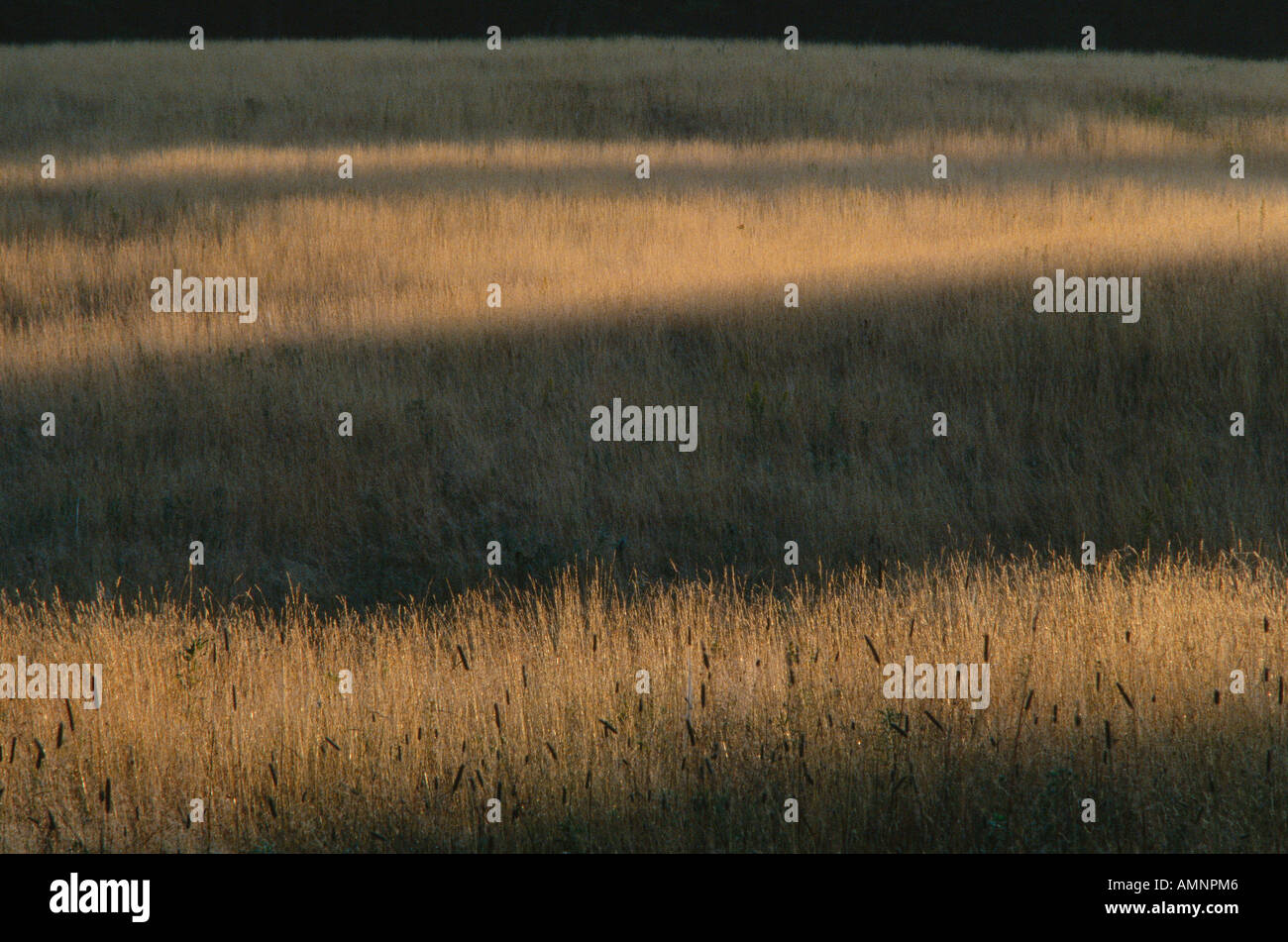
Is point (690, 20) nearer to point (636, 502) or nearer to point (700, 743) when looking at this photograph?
point (636, 502)

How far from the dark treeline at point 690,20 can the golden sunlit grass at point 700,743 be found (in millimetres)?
44887

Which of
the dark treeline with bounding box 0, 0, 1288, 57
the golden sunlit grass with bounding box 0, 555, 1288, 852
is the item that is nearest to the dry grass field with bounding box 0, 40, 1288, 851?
the golden sunlit grass with bounding box 0, 555, 1288, 852

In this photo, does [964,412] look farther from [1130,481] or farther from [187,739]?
[187,739]

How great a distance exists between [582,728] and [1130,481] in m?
6.05

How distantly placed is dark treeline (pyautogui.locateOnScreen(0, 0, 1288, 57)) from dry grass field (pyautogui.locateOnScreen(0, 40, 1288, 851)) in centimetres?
2798

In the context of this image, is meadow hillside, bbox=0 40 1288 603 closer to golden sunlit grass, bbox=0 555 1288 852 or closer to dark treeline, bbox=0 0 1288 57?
golden sunlit grass, bbox=0 555 1288 852

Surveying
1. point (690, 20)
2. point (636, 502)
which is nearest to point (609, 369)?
point (636, 502)

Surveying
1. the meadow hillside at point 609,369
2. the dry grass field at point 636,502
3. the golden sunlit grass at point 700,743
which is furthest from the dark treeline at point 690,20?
the golden sunlit grass at point 700,743

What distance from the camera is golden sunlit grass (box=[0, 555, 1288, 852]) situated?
4.23 meters

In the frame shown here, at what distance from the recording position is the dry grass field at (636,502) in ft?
14.8

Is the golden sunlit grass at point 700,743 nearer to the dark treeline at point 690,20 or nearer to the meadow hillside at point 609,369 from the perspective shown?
the meadow hillside at point 609,369

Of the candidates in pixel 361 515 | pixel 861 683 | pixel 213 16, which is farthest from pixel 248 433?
pixel 213 16

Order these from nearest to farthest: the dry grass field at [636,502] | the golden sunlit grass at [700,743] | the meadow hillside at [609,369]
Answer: the golden sunlit grass at [700,743], the dry grass field at [636,502], the meadow hillside at [609,369]

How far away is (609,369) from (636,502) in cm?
221
